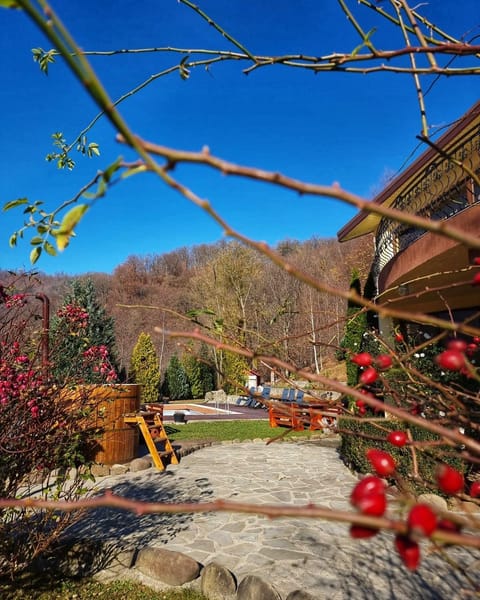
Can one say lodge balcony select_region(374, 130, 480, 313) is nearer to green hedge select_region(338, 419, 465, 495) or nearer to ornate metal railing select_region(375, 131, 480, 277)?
ornate metal railing select_region(375, 131, 480, 277)

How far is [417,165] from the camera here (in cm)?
807

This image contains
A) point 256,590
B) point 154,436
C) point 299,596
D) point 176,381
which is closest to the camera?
point 299,596

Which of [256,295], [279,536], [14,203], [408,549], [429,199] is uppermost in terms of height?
[256,295]

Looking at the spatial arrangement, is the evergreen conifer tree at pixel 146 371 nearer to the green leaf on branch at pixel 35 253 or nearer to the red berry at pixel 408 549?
the green leaf on branch at pixel 35 253

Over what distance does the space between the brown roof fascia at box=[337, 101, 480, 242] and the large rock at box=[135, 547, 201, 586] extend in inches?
135

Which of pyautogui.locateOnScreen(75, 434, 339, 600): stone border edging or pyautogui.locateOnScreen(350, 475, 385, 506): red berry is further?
pyautogui.locateOnScreen(75, 434, 339, 600): stone border edging

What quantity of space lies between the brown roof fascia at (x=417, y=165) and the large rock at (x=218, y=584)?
10.6 ft

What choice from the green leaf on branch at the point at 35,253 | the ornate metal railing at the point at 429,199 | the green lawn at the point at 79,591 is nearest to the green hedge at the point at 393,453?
the green lawn at the point at 79,591

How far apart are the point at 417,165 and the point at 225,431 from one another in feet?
28.6

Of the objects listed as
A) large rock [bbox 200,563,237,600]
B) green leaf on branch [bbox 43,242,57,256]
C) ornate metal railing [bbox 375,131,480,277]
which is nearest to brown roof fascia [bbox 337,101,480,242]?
ornate metal railing [bbox 375,131,480,277]

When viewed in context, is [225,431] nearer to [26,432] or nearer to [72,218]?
[26,432]

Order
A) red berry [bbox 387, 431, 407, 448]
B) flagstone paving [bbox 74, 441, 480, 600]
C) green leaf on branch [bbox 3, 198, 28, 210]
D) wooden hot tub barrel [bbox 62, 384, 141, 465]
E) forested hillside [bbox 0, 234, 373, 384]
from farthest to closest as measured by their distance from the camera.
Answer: forested hillside [bbox 0, 234, 373, 384] → wooden hot tub barrel [bbox 62, 384, 141, 465] → flagstone paving [bbox 74, 441, 480, 600] → red berry [bbox 387, 431, 407, 448] → green leaf on branch [bbox 3, 198, 28, 210]

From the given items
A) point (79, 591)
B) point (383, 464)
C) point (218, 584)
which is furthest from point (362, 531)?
point (79, 591)

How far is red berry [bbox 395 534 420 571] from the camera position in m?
0.41
